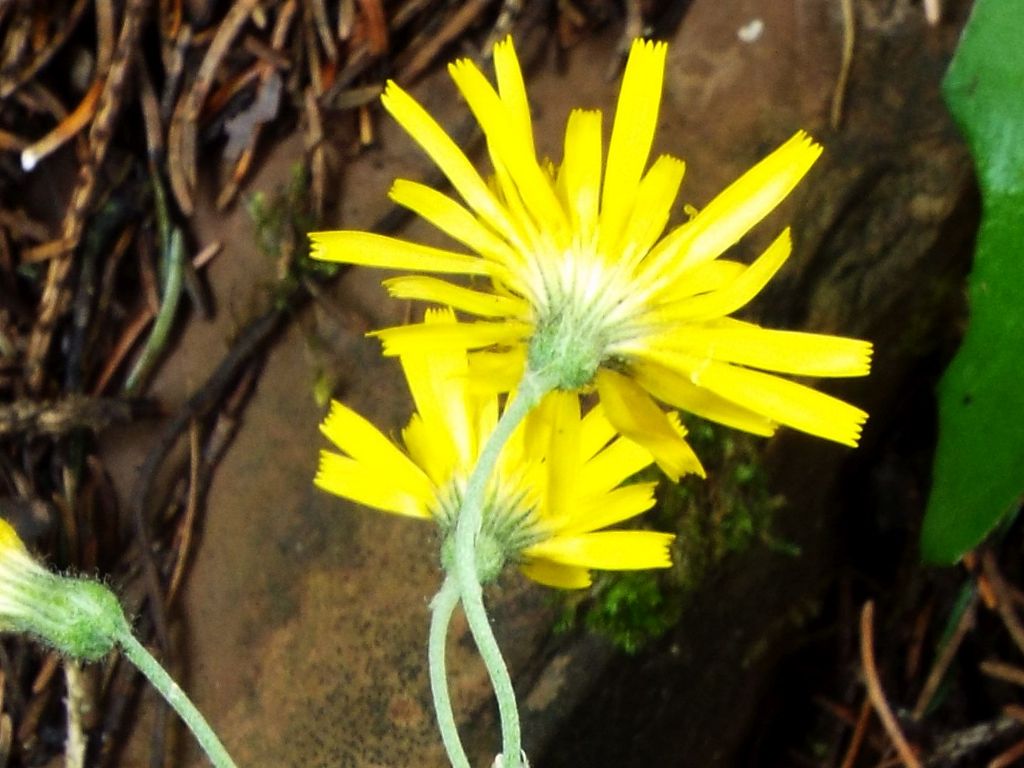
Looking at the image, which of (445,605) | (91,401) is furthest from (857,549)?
(91,401)

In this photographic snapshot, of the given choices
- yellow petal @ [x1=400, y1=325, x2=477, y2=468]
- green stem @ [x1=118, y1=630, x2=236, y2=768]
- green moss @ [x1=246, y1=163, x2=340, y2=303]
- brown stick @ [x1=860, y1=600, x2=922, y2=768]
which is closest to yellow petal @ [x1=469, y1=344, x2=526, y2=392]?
yellow petal @ [x1=400, y1=325, x2=477, y2=468]

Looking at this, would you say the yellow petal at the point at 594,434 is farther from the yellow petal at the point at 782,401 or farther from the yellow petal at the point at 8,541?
the yellow petal at the point at 8,541

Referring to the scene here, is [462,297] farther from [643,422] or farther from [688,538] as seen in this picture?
[688,538]

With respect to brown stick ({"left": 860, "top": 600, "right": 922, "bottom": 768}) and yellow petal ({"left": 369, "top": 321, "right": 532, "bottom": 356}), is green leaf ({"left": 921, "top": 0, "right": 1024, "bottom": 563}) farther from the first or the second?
yellow petal ({"left": 369, "top": 321, "right": 532, "bottom": 356})

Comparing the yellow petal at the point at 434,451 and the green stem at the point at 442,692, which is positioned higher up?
the yellow petal at the point at 434,451

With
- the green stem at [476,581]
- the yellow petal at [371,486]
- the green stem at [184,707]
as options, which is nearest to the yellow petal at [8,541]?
the green stem at [184,707]

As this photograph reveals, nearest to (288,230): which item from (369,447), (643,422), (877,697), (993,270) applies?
(369,447)
